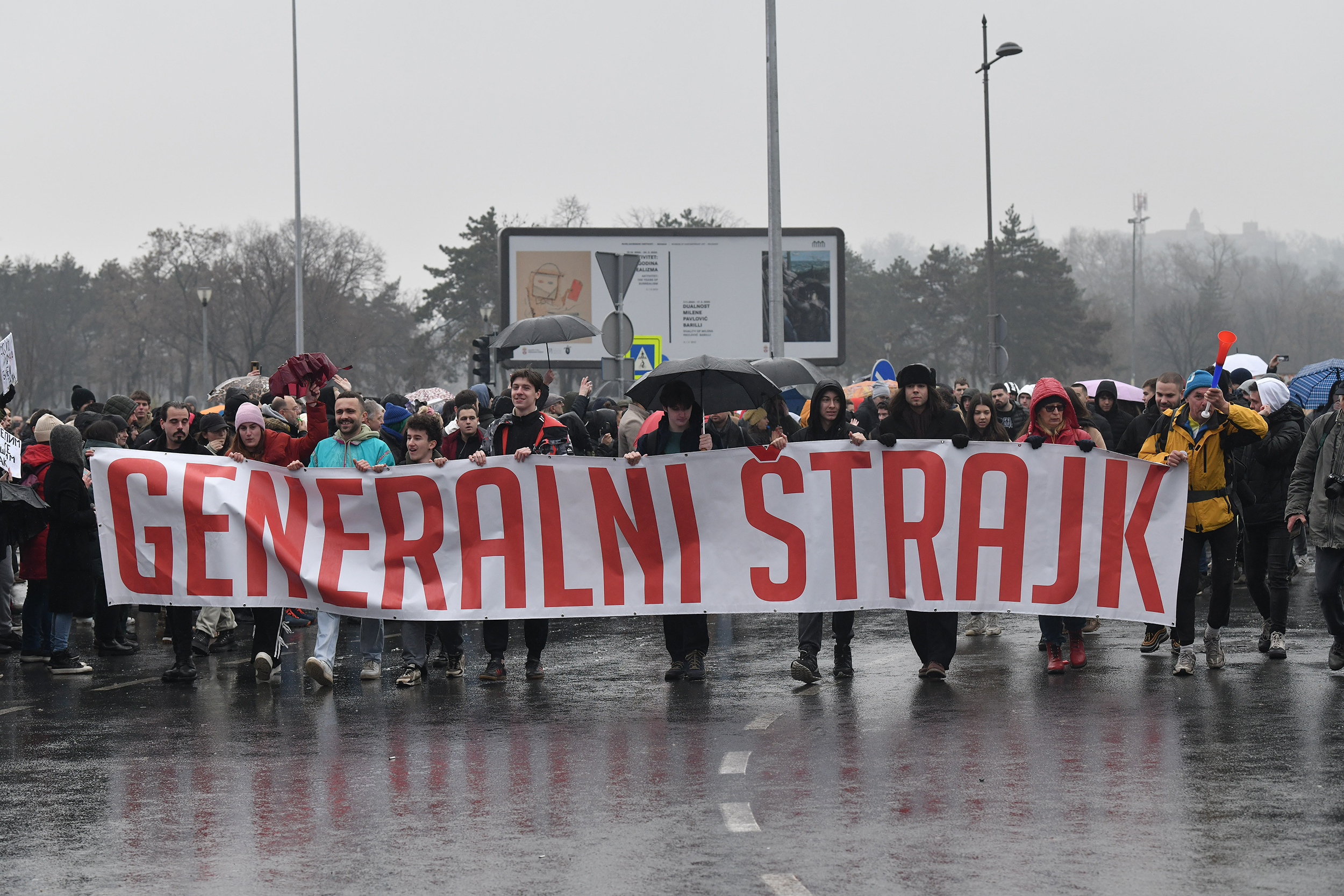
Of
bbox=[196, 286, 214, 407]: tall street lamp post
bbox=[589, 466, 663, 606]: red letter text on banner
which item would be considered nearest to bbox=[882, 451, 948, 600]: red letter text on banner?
bbox=[589, 466, 663, 606]: red letter text on banner

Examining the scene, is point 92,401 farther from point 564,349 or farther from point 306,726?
point 564,349

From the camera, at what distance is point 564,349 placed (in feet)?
103

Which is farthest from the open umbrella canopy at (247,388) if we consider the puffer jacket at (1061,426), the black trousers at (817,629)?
the puffer jacket at (1061,426)

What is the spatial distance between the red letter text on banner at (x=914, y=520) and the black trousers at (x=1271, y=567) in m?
2.46

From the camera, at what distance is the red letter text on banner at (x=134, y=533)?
10953 millimetres

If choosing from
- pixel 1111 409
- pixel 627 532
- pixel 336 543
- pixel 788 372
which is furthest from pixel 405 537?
pixel 788 372

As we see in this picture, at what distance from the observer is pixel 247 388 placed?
18453 millimetres

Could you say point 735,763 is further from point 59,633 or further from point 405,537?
point 59,633

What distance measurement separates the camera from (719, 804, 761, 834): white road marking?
6.46 metres

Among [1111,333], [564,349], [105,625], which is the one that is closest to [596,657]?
[105,625]

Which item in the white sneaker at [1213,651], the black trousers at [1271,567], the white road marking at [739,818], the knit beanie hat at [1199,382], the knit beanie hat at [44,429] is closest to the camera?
the white road marking at [739,818]

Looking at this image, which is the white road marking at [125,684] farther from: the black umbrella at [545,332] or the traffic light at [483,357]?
the traffic light at [483,357]

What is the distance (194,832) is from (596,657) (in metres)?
5.69

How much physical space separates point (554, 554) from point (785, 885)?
5.47 meters
